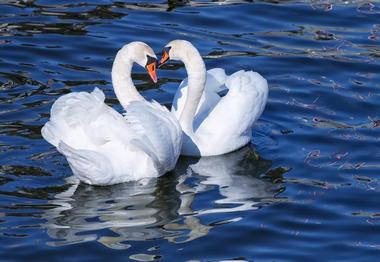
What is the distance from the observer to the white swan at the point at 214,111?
40.3 feet

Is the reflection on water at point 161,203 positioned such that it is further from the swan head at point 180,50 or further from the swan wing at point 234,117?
the swan head at point 180,50

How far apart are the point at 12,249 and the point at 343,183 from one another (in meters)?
3.19

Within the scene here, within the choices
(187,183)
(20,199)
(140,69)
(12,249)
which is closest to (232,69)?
(140,69)

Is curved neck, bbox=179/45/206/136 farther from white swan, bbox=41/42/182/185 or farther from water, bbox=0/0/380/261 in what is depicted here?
white swan, bbox=41/42/182/185

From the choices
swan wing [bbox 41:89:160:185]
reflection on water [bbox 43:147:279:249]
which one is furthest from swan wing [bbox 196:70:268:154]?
swan wing [bbox 41:89:160:185]

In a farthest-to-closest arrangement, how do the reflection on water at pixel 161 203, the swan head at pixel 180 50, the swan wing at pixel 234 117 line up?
the swan wing at pixel 234 117 < the swan head at pixel 180 50 < the reflection on water at pixel 161 203

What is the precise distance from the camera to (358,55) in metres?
15.3

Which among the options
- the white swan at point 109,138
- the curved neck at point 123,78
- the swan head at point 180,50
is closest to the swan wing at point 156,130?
the white swan at point 109,138

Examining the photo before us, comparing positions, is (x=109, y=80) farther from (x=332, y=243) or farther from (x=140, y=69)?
(x=332, y=243)

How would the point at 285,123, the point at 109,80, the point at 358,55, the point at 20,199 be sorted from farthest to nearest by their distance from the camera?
the point at 358,55 → the point at 109,80 → the point at 285,123 → the point at 20,199

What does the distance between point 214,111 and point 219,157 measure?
443 mm

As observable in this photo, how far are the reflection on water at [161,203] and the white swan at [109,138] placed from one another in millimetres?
170

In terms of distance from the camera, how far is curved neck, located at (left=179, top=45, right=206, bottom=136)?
40.1 ft

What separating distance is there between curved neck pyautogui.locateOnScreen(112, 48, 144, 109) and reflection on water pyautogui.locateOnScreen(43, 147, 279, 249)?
0.79 meters
